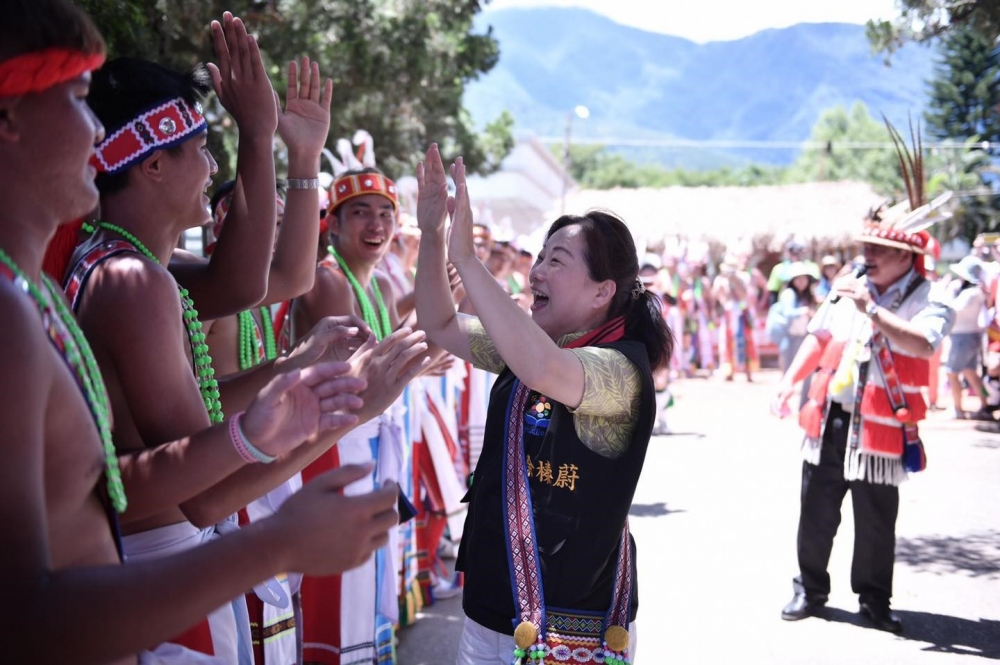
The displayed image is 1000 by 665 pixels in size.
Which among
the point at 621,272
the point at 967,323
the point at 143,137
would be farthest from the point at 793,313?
the point at 143,137

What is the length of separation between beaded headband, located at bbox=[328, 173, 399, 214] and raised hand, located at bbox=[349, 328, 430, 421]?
2.89 metres

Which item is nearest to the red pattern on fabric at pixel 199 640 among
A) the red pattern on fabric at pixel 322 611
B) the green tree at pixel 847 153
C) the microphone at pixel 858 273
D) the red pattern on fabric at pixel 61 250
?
the red pattern on fabric at pixel 61 250

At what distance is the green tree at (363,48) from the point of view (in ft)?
18.5

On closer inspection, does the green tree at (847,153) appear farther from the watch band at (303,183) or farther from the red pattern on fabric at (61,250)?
the red pattern on fabric at (61,250)

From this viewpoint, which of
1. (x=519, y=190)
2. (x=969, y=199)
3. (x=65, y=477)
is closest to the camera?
(x=65, y=477)

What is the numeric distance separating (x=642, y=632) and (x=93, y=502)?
4.08 meters

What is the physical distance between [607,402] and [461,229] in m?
0.63

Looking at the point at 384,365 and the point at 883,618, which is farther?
the point at 883,618

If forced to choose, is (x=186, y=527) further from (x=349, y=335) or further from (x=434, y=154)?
(x=434, y=154)

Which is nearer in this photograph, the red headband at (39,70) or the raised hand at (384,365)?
the red headband at (39,70)

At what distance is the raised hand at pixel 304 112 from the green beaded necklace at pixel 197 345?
0.63 metres

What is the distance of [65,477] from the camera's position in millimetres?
1415

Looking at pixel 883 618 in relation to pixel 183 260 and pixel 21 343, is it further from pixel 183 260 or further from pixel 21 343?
pixel 21 343

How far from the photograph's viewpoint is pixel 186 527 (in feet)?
6.89
